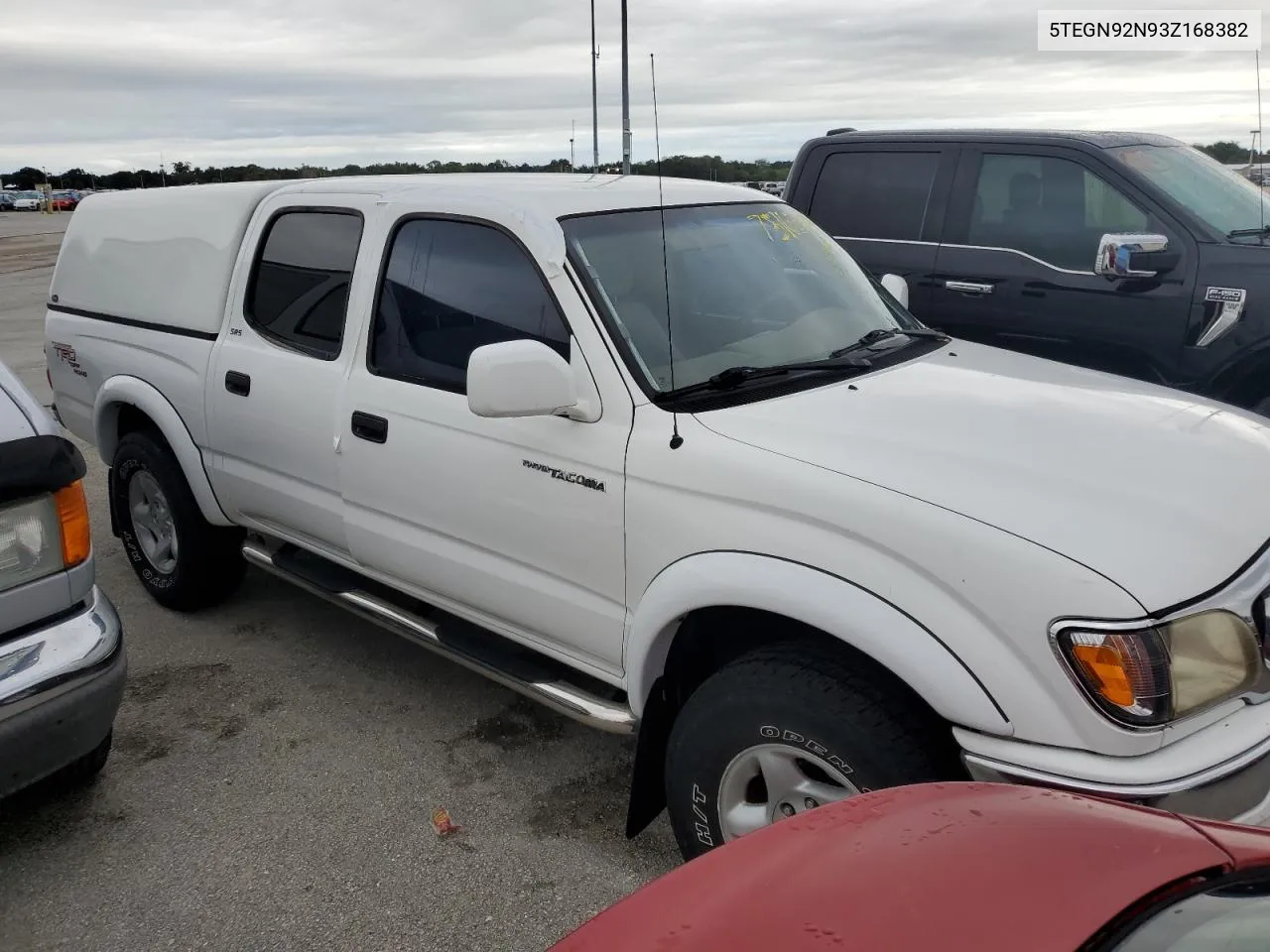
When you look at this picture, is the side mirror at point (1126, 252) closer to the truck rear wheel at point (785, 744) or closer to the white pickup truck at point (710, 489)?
the white pickup truck at point (710, 489)

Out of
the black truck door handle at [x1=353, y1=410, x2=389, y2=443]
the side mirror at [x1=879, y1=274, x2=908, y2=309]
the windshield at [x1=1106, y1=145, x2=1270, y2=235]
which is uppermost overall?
the windshield at [x1=1106, y1=145, x2=1270, y2=235]

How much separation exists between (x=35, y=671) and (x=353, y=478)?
1.12 metres

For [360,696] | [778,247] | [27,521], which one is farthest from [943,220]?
[27,521]

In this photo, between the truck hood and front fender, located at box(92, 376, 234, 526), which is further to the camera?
front fender, located at box(92, 376, 234, 526)

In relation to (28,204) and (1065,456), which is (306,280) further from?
(28,204)

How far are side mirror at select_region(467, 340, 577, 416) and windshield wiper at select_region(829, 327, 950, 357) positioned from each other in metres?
0.91

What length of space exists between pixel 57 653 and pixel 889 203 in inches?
183

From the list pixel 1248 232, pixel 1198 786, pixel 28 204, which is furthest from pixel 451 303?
pixel 28 204

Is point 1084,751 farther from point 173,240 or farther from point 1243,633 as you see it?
point 173,240

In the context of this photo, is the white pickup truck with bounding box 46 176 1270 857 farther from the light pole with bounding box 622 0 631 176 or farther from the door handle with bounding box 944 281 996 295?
the door handle with bounding box 944 281 996 295

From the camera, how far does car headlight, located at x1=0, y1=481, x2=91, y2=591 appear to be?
9.07 ft

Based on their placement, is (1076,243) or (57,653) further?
(1076,243)

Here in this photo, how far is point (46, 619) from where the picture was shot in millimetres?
2869

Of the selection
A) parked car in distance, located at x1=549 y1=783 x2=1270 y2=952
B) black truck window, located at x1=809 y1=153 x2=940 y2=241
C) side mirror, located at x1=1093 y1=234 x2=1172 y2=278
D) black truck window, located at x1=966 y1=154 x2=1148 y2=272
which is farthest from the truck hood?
black truck window, located at x1=809 y1=153 x2=940 y2=241
